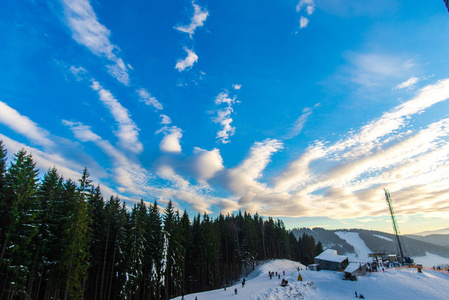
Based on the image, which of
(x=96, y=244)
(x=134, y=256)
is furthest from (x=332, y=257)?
(x=96, y=244)

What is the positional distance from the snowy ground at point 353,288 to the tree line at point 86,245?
10097 mm

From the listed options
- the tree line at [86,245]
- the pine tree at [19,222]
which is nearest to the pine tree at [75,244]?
the tree line at [86,245]

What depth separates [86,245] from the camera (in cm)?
2781

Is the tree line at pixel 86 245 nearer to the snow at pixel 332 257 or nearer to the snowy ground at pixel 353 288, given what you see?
the snowy ground at pixel 353 288

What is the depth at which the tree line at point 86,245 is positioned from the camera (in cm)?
2295

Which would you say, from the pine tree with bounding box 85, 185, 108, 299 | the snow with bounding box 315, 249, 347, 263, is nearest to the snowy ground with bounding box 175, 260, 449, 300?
the snow with bounding box 315, 249, 347, 263

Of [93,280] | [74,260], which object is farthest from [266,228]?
[74,260]

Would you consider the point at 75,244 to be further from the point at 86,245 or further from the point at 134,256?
the point at 134,256

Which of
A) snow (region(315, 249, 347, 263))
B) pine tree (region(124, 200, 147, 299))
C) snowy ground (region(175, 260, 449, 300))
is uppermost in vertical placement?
pine tree (region(124, 200, 147, 299))

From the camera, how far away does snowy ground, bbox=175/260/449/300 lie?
117 ft

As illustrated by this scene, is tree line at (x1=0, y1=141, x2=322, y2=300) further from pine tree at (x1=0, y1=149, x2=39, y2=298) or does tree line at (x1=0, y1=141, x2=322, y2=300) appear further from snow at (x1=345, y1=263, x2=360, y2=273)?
snow at (x1=345, y1=263, x2=360, y2=273)

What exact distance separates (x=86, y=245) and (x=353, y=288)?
47468 millimetres

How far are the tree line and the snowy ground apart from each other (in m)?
10.1

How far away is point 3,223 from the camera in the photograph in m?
22.9
